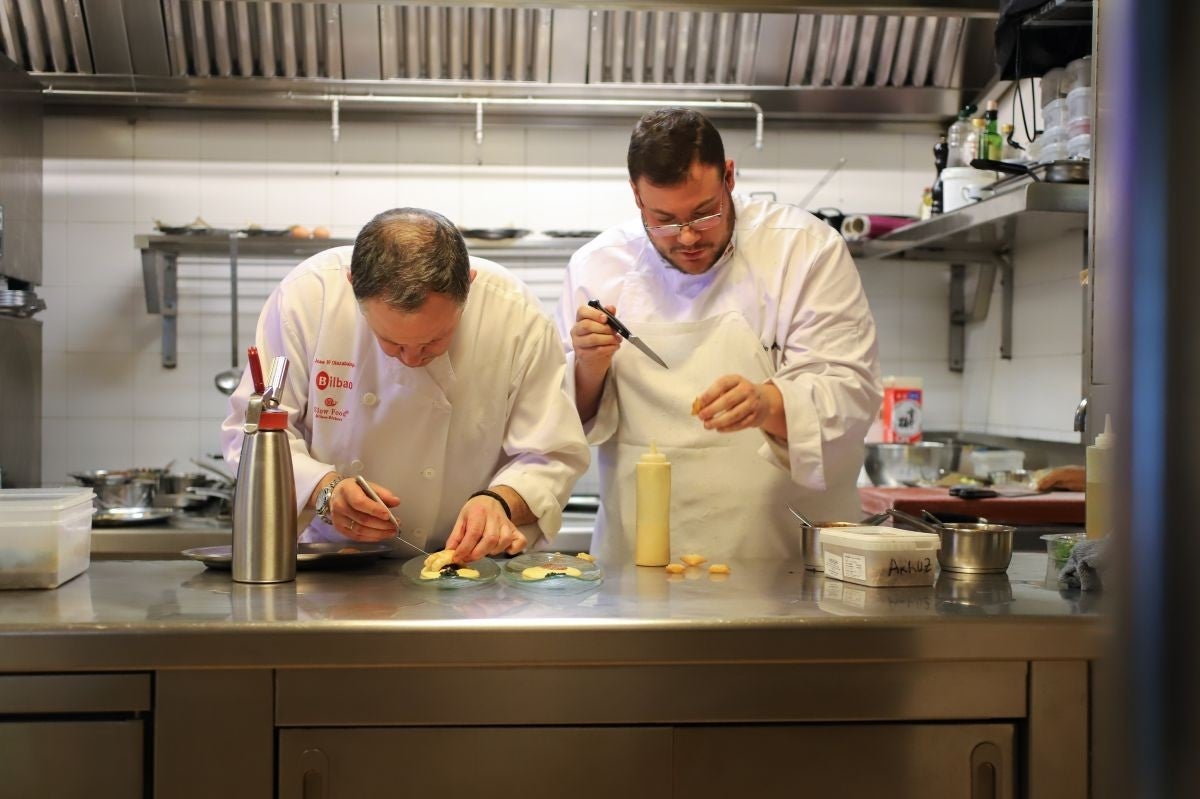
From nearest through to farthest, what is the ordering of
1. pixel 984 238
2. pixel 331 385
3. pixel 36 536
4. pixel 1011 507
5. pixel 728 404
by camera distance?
pixel 36 536
pixel 728 404
pixel 331 385
pixel 1011 507
pixel 984 238

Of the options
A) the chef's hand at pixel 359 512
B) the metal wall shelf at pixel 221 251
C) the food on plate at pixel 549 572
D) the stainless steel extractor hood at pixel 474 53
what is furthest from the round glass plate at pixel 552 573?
the stainless steel extractor hood at pixel 474 53

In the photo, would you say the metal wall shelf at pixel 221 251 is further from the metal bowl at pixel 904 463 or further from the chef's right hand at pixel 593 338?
the chef's right hand at pixel 593 338

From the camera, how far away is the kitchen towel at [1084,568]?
5.94 ft

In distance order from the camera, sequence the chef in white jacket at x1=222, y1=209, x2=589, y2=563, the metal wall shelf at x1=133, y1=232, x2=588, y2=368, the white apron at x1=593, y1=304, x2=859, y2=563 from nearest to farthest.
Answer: the chef in white jacket at x1=222, y1=209, x2=589, y2=563
the white apron at x1=593, y1=304, x2=859, y2=563
the metal wall shelf at x1=133, y1=232, x2=588, y2=368

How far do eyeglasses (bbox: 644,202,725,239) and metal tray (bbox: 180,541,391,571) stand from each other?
907 millimetres

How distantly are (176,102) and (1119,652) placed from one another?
410 centimetres

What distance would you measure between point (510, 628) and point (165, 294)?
2905mm

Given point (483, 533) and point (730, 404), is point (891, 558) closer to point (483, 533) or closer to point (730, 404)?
point (730, 404)

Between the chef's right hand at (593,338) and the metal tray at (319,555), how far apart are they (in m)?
0.64

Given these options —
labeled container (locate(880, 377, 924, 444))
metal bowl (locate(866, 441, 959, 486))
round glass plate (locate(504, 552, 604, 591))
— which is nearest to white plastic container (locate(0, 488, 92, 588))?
round glass plate (locate(504, 552, 604, 591))

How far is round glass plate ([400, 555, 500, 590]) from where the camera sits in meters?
1.79

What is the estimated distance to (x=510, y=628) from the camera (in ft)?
4.99

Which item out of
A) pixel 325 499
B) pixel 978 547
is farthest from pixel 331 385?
pixel 978 547

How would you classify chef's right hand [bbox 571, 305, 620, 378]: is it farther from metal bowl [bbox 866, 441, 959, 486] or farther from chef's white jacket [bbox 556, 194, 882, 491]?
metal bowl [bbox 866, 441, 959, 486]
